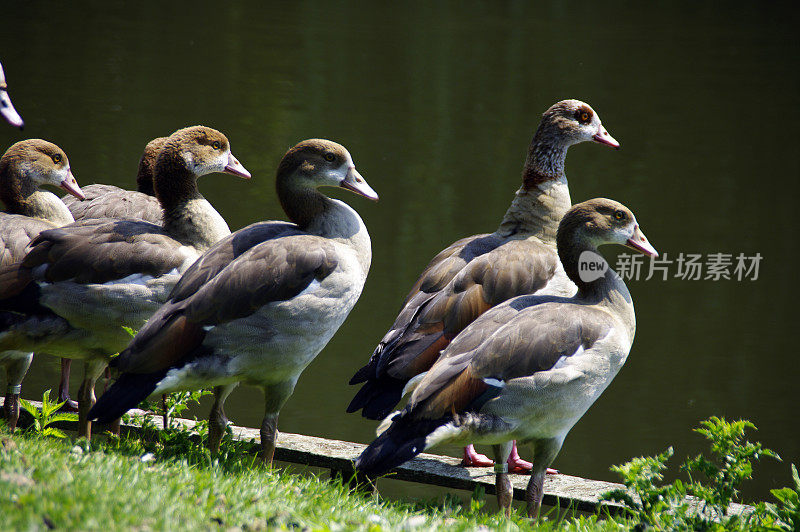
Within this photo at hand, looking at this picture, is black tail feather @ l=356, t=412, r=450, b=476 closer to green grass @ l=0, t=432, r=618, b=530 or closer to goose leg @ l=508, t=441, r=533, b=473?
green grass @ l=0, t=432, r=618, b=530

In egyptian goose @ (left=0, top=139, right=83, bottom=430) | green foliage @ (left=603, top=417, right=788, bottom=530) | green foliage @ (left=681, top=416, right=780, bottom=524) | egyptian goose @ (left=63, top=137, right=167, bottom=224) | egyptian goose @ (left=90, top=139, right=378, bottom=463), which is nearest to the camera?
green foliage @ (left=603, top=417, right=788, bottom=530)

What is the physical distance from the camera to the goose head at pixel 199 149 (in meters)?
6.08

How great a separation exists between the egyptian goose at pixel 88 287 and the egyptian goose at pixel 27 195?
302mm

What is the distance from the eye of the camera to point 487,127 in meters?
18.4

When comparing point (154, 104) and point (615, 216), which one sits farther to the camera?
point (154, 104)

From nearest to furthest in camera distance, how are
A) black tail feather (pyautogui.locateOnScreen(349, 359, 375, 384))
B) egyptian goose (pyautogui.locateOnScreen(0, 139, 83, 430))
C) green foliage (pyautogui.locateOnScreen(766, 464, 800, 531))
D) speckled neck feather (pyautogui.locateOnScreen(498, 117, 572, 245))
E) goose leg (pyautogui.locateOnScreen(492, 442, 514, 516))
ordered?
green foliage (pyautogui.locateOnScreen(766, 464, 800, 531)), goose leg (pyautogui.locateOnScreen(492, 442, 514, 516)), black tail feather (pyautogui.locateOnScreen(349, 359, 375, 384)), egyptian goose (pyautogui.locateOnScreen(0, 139, 83, 430)), speckled neck feather (pyautogui.locateOnScreen(498, 117, 572, 245))

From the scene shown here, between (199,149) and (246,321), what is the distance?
1.50 metres

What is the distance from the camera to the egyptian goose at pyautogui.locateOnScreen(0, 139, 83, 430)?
5891 mm

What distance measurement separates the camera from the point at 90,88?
19.1 meters

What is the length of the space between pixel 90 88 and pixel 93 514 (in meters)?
17.0

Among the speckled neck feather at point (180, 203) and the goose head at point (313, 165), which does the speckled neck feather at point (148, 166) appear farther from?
the goose head at point (313, 165)

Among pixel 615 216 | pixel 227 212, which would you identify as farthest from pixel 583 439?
pixel 227 212

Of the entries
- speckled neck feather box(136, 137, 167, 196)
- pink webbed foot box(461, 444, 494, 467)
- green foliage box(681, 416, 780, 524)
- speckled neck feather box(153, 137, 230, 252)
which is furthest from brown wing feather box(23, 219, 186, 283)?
green foliage box(681, 416, 780, 524)

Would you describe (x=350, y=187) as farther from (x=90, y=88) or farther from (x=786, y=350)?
(x=90, y=88)
